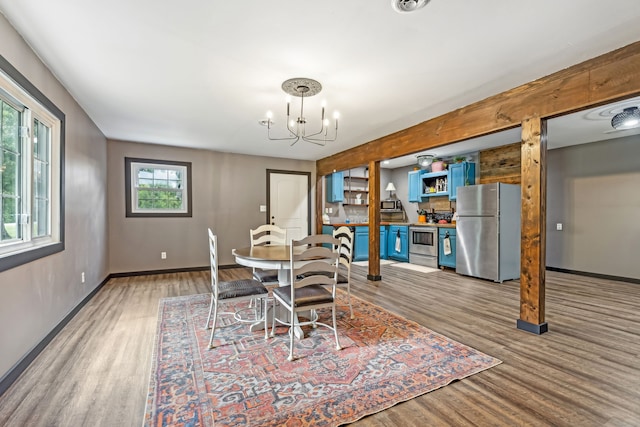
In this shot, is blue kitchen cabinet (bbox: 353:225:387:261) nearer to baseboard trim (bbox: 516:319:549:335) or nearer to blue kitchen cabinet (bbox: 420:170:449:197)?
blue kitchen cabinet (bbox: 420:170:449:197)

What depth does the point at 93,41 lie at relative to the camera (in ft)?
7.50

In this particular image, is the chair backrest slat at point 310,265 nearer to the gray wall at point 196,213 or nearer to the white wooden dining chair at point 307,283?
the white wooden dining chair at point 307,283

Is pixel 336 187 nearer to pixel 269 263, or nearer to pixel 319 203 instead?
pixel 319 203

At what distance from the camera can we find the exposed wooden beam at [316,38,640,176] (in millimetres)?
2295

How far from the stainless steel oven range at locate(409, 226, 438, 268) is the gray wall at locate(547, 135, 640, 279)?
221 cm

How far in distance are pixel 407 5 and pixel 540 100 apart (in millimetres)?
1803

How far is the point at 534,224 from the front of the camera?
285cm

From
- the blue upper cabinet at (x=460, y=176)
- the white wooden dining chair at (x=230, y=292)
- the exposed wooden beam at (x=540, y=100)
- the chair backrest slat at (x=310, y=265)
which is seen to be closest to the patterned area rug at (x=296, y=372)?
the white wooden dining chair at (x=230, y=292)

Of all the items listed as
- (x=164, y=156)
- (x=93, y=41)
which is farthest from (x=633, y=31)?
(x=164, y=156)

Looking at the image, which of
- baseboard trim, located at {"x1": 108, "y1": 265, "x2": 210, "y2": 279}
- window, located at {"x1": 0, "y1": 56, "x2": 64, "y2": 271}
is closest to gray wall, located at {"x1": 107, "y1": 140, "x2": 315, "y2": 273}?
baseboard trim, located at {"x1": 108, "y1": 265, "x2": 210, "y2": 279}

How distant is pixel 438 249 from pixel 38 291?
19.6ft

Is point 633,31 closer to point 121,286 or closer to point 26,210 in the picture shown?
point 26,210

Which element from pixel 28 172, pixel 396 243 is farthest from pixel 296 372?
pixel 396 243

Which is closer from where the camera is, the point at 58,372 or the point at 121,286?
the point at 58,372
